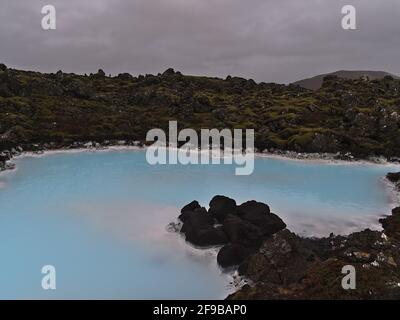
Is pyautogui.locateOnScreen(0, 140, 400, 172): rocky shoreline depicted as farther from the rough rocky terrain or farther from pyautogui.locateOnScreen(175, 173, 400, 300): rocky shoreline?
pyautogui.locateOnScreen(175, 173, 400, 300): rocky shoreline

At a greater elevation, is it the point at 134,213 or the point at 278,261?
the point at 134,213

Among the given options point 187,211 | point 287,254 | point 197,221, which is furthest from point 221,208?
point 287,254

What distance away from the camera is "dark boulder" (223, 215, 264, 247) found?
91.7ft

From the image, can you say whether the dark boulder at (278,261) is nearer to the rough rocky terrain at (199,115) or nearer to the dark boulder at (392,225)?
the dark boulder at (392,225)

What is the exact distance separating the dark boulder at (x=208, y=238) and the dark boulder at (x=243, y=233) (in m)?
0.55

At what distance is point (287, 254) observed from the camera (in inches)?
915

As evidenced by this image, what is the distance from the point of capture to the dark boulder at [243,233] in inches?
1100

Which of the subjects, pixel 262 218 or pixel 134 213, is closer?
pixel 262 218

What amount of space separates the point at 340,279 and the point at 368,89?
115m

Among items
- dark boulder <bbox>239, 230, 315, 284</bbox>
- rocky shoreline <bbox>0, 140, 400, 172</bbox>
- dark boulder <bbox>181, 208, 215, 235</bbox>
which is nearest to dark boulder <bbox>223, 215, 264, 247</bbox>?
dark boulder <bbox>181, 208, 215, 235</bbox>

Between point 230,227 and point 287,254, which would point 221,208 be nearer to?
point 230,227

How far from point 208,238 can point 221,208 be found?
13.8 feet

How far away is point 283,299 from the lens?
17.9 m
